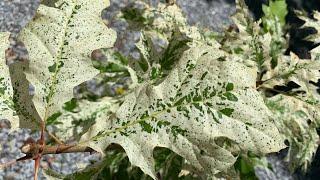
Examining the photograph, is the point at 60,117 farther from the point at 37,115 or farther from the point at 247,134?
the point at 247,134

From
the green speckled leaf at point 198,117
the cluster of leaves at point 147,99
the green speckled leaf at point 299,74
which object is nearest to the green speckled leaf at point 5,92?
the cluster of leaves at point 147,99

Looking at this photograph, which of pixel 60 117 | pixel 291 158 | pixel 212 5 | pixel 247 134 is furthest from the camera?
pixel 212 5

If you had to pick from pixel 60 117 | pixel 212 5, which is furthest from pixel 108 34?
pixel 212 5

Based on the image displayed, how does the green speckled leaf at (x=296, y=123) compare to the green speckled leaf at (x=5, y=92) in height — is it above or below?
below

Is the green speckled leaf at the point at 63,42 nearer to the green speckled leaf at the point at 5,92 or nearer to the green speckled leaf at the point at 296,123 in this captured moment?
the green speckled leaf at the point at 5,92

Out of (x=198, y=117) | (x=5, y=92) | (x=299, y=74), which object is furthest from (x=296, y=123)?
(x=5, y=92)

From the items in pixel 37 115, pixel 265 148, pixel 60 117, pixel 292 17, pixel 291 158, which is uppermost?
pixel 265 148
